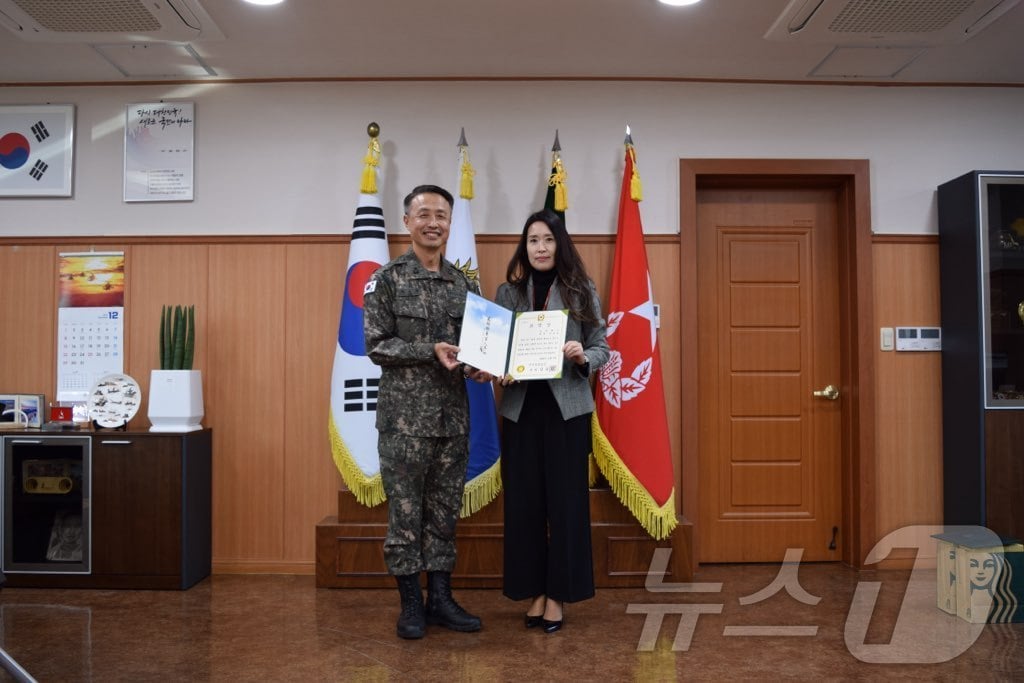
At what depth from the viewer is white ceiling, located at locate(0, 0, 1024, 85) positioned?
115 inches

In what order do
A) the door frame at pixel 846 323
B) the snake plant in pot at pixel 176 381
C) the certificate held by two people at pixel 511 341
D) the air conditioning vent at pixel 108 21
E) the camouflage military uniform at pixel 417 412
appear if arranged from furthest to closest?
the door frame at pixel 846 323, the snake plant in pot at pixel 176 381, the air conditioning vent at pixel 108 21, the camouflage military uniform at pixel 417 412, the certificate held by two people at pixel 511 341

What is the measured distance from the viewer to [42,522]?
10.5 ft

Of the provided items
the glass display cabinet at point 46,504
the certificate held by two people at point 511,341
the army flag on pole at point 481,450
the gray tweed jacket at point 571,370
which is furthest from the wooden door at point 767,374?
the glass display cabinet at point 46,504

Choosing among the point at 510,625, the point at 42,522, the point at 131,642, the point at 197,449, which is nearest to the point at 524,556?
the point at 510,625

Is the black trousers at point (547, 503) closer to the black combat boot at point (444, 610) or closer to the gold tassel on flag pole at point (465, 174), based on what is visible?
the black combat boot at point (444, 610)

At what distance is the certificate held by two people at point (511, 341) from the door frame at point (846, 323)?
4.26 ft

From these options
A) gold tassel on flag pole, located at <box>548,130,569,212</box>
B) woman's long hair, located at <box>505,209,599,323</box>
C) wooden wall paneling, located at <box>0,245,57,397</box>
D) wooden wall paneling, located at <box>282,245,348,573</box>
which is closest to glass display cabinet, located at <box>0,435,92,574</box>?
wooden wall paneling, located at <box>0,245,57,397</box>

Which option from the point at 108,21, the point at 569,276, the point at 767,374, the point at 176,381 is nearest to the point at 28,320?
the point at 176,381

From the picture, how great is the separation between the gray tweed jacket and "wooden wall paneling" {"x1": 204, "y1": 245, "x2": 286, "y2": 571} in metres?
1.48

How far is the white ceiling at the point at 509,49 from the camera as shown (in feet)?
9.57

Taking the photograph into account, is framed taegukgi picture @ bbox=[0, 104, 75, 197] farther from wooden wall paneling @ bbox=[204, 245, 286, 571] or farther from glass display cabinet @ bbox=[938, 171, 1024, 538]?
glass display cabinet @ bbox=[938, 171, 1024, 538]

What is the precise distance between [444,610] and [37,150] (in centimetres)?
303

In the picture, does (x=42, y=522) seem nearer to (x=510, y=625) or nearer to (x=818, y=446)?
(x=510, y=625)

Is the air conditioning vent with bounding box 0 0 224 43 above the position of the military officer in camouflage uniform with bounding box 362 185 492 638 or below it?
above
